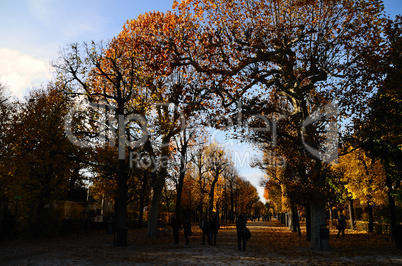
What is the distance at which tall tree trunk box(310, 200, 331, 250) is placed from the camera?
14938mm

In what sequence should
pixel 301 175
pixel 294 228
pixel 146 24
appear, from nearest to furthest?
1. pixel 301 175
2. pixel 146 24
3. pixel 294 228

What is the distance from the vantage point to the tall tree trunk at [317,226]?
14.9m

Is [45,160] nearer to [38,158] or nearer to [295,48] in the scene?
[38,158]

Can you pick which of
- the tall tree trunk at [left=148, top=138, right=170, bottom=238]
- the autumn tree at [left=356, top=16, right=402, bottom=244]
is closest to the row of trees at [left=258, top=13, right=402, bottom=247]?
the autumn tree at [left=356, top=16, right=402, bottom=244]

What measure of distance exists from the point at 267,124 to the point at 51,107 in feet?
63.2

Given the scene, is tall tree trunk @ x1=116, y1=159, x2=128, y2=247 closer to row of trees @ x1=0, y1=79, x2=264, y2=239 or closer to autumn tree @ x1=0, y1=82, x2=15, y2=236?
row of trees @ x1=0, y1=79, x2=264, y2=239

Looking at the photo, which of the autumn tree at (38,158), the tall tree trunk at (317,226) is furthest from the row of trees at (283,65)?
the autumn tree at (38,158)

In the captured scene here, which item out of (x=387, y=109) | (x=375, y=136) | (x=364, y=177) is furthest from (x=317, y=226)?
(x=364, y=177)

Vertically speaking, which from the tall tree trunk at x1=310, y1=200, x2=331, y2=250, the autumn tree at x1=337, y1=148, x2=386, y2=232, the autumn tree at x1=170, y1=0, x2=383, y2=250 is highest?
the autumn tree at x1=170, y1=0, x2=383, y2=250

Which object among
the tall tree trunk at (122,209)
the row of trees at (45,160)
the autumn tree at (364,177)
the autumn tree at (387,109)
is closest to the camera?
the autumn tree at (387,109)

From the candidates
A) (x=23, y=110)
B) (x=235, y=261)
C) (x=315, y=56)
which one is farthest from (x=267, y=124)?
(x=23, y=110)

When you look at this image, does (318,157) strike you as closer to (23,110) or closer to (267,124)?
(267,124)

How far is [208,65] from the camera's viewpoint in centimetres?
1683

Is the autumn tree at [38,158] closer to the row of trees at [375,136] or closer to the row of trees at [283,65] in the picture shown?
the row of trees at [283,65]
